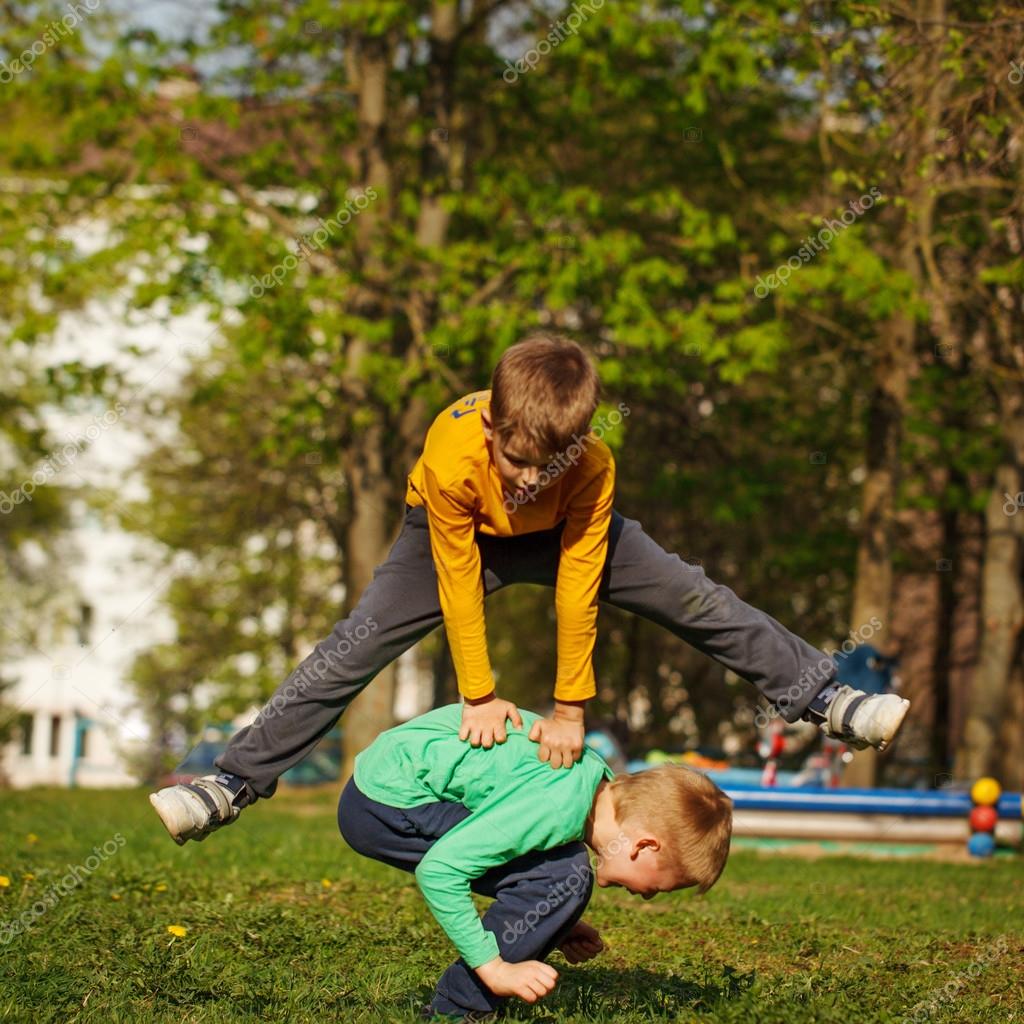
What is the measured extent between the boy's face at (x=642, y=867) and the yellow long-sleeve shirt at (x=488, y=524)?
2.06 ft

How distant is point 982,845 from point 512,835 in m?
9.30

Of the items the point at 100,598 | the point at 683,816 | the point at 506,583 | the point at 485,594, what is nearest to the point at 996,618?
the point at 506,583

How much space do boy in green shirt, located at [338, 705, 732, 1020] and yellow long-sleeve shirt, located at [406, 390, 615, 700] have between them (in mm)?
362

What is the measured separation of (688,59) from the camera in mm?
19094

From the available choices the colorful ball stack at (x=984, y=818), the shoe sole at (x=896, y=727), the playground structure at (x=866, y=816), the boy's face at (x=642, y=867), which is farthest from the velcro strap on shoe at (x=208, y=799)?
the colorful ball stack at (x=984, y=818)

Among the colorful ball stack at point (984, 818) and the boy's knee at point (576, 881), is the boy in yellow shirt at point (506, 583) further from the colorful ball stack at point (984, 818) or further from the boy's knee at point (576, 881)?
the colorful ball stack at point (984, 818)

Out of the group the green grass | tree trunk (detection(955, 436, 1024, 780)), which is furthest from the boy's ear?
tree trunk (detection(955, 436, 1024, 780))

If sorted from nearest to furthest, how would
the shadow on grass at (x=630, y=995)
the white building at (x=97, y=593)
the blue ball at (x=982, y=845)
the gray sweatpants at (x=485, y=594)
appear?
1. the shadow on grass at (x=630, y=995)
2. the gray sweatpants at (x=485, y=594)
3. the blue ball at (x=982, y=845)
4. the white building at (x=97, y=593)

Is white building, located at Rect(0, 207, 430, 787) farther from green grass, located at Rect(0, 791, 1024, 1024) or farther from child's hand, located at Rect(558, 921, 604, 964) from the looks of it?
child's hand, located at Rect(558, 921, 604, 964)

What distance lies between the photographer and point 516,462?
434 cm

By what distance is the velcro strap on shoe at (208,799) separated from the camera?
480cm

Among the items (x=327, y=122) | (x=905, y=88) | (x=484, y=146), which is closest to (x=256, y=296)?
(x=327, y=122)

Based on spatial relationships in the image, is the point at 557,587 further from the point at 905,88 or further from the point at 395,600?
the point at 905,88

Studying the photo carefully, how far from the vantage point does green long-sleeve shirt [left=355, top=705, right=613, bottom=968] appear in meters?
4.03
